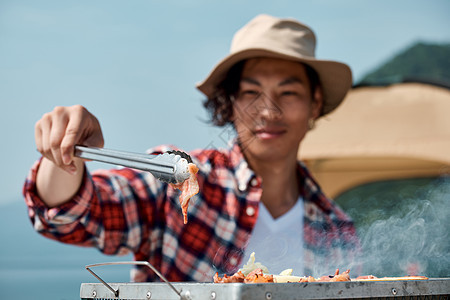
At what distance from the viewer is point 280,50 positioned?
9.07 feet

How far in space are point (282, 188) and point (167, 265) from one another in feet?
2.72

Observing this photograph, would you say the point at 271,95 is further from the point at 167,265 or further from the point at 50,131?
the point at 50,131

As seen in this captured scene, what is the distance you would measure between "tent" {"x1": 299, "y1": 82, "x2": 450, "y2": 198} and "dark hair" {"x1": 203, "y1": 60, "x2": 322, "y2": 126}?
1965 millimetres

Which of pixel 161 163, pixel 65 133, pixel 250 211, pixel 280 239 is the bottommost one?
pixel 280 239

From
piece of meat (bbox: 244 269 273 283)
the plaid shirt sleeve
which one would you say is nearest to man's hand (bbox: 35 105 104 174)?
the plaid shirt sleeve

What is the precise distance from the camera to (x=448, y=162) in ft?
15.8

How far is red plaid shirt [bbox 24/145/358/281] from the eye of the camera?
7.36ft

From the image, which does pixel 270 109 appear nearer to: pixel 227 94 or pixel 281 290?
pixel 227 94

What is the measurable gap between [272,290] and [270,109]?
1.74 m

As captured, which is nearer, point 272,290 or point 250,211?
point 272,290

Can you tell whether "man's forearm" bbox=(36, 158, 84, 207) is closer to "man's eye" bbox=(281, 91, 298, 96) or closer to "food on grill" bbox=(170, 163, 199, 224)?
"food on grill" bbox=(170, 163, 199, 224)

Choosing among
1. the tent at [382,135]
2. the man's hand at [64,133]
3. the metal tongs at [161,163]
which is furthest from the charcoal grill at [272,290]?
the tent at [382,135]

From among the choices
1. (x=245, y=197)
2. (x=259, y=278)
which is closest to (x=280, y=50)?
(x=245, y=197)

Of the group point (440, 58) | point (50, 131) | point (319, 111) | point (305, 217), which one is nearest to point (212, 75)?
point (319, 111)
